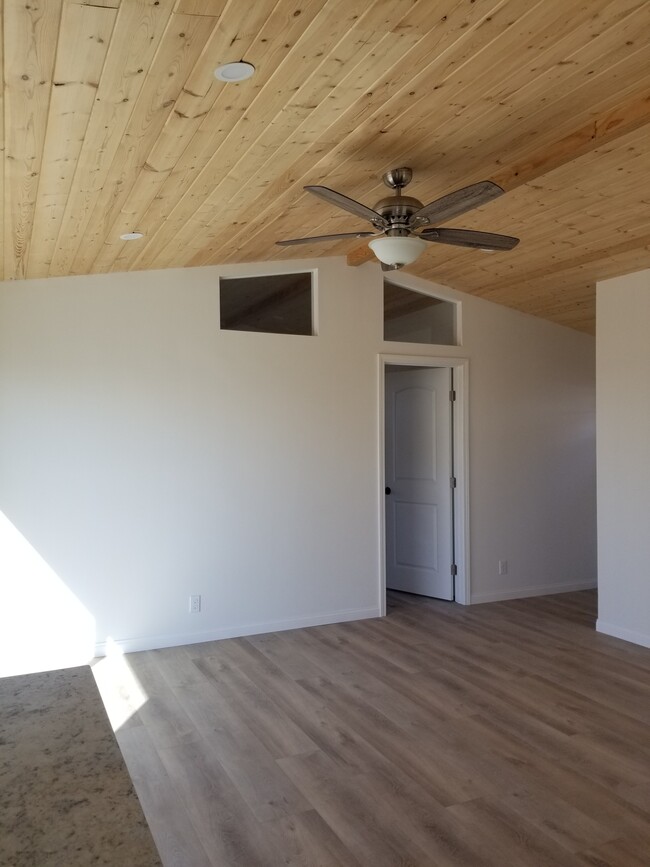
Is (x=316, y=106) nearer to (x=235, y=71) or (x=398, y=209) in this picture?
(x=235, y=71)

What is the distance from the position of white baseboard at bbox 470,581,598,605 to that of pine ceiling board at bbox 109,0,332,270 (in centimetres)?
406

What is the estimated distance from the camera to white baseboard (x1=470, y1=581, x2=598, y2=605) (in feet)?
19.6

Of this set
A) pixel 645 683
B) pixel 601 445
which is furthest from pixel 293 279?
pixel 645 683

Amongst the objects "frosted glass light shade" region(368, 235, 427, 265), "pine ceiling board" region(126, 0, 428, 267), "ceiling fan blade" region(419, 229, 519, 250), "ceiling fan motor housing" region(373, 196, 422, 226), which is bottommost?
"frosted glass light shade" region(368, 235, 427, 265)

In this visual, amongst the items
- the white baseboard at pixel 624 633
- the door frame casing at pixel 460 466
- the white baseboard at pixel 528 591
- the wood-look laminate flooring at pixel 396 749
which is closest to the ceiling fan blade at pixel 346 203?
the wood-look laminate flooring at pixel 396 749

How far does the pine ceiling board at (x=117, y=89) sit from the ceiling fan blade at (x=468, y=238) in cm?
136

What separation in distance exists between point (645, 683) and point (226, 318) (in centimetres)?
359

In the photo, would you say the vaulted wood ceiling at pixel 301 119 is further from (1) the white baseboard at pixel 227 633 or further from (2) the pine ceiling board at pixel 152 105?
(1) the white baseboard at pixel 227 633

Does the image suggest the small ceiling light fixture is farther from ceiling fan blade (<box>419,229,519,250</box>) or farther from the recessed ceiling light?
the recessed ceiling light

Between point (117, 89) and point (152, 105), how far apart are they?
16 cm

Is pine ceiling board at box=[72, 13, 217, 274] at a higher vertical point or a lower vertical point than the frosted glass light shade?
higher

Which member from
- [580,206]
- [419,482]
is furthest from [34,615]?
[580,206]

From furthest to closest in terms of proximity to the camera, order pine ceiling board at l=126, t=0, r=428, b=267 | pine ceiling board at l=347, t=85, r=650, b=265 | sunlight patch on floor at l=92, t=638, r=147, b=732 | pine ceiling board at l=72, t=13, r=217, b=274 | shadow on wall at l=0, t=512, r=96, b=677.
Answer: shadow on wall at l=0, t=512, r=96, b=677, sunlight patch on floor at l=92, t=638, r=147, b=732, pine ceiling board at l=347, t=85, r=650, b=265, pine ceiling board at l=126, t=0, r=428, b=267, pine ceiling board at l=72, t=13, r=217, b=274

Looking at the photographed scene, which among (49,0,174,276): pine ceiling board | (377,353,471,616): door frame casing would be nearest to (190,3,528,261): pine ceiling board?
(49,0,174,276): pine ceiling board
